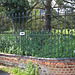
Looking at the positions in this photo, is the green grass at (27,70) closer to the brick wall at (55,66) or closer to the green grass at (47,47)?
the brick wall at (55,66)

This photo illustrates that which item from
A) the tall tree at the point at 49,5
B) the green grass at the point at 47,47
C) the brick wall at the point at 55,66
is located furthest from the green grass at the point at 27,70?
the tall tree at the point at 49,5

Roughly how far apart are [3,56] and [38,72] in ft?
6.20

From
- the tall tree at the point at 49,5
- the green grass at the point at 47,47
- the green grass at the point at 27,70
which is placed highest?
the tall tree at the point at 49,5

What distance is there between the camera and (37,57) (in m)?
4.70

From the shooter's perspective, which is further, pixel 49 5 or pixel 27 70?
pixel 49 5

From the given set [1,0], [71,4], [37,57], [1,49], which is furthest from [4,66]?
[71,4]

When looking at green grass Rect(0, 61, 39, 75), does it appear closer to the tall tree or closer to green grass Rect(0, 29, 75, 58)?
green grass Rect(0, 29, 75, 58)

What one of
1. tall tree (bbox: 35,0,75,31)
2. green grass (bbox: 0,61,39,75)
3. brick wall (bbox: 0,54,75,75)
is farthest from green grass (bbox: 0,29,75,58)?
tall tree (bbox: 35,0,75,31)

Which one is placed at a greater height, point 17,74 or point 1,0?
point 1,0

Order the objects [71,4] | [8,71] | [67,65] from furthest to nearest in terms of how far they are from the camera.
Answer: [71,4], [8,71], [67,65]

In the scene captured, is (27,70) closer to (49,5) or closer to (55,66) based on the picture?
(55,66)

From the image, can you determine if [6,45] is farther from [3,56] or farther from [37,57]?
[37,57]

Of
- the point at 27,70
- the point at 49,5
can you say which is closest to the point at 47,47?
the point at 27,70

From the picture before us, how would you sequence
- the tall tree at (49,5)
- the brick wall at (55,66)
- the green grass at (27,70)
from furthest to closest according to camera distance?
the tall tree at (49,5)
the green grass at (27,70)
the brick wall at (55,66)
